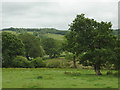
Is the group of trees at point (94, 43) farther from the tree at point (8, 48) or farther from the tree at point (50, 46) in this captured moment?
the tree at point (50, 46)

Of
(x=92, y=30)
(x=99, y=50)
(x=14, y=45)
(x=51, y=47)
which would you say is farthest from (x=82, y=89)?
(x=51, y=47)

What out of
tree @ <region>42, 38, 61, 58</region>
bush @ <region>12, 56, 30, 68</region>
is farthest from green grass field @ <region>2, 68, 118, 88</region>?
tree @ <region>42, 38, 61, 58</region>

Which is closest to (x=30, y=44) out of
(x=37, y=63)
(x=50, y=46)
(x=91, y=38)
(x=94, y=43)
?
(x=37, y=63)

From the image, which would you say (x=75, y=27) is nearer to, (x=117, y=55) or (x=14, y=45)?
(x=117, y=55)

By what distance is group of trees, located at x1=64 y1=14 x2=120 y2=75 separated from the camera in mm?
38344

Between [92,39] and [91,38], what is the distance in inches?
13.6

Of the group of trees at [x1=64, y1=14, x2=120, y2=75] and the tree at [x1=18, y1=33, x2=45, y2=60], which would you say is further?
the tree at [x1=18, y1=33, x2=45, y2=60]

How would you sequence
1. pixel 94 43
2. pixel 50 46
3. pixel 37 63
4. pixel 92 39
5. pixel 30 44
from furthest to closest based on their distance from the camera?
1. pixel 50 46
2. pixel 30 44
3. pixel 37 63
4. pixel 92 39
5. pixel 94 43

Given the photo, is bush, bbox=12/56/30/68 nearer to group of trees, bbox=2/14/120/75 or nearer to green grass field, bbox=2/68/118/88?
group of trees, bbox=2/14/120/75

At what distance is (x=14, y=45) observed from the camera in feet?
235

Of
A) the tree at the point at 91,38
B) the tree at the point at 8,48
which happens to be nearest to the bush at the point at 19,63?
the tree at the point at 8,48

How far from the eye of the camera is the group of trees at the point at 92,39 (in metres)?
38.3

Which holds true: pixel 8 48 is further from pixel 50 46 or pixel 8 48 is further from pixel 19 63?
pixel 50 46

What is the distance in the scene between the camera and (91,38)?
131 ft
